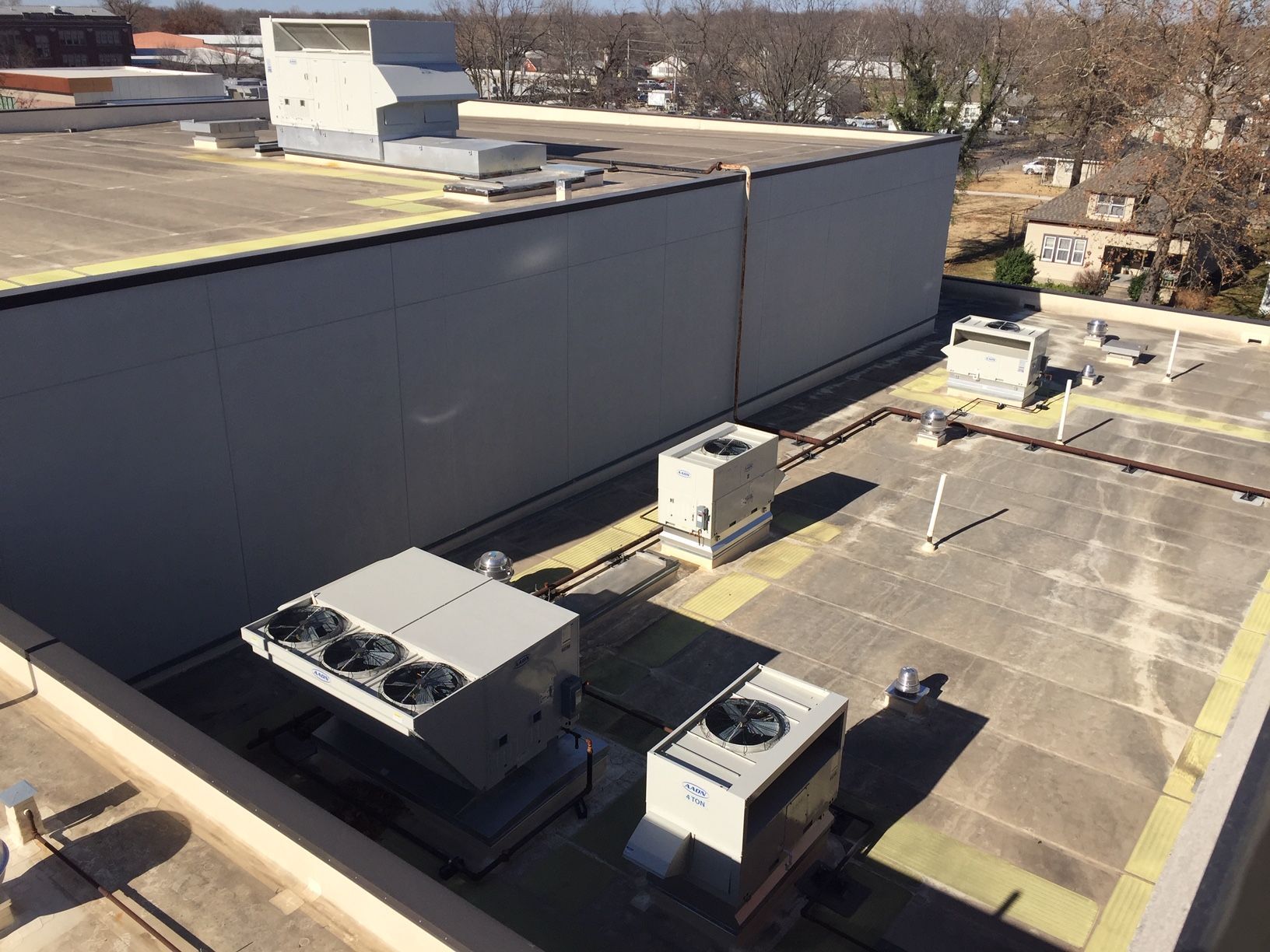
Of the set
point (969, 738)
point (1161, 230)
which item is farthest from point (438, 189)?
point (1161, 230)

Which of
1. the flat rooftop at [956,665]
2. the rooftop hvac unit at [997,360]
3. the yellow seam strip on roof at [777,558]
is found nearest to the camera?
the flat rooftop at [956,665]

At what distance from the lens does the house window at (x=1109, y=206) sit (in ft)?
163

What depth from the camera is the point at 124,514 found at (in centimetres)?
1312

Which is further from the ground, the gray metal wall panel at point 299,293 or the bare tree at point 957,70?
the bare tree at point 957,70

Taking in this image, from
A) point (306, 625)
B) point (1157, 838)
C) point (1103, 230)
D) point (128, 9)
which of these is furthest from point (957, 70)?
point (128, 9)

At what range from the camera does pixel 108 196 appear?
19.9 meters

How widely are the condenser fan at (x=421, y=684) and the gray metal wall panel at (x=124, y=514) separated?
5.32 m

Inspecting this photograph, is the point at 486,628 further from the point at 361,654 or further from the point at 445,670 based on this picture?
the point at 361,654

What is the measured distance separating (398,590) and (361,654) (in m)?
1.29

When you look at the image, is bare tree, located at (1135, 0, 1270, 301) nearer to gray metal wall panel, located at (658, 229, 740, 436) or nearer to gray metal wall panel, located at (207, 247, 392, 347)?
gray metal wall panel, located at (658, 229, 740, 436)

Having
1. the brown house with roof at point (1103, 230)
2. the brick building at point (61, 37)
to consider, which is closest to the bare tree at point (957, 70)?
the brown house with roof at point (1103, 230)

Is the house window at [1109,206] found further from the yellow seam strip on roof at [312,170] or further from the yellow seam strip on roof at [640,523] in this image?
the yellow seam strip on roof at [640,523]

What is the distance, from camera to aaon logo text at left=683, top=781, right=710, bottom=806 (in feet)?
31.2

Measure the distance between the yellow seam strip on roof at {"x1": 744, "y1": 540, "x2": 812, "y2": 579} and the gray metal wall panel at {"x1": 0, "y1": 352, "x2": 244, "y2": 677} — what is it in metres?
8.48
